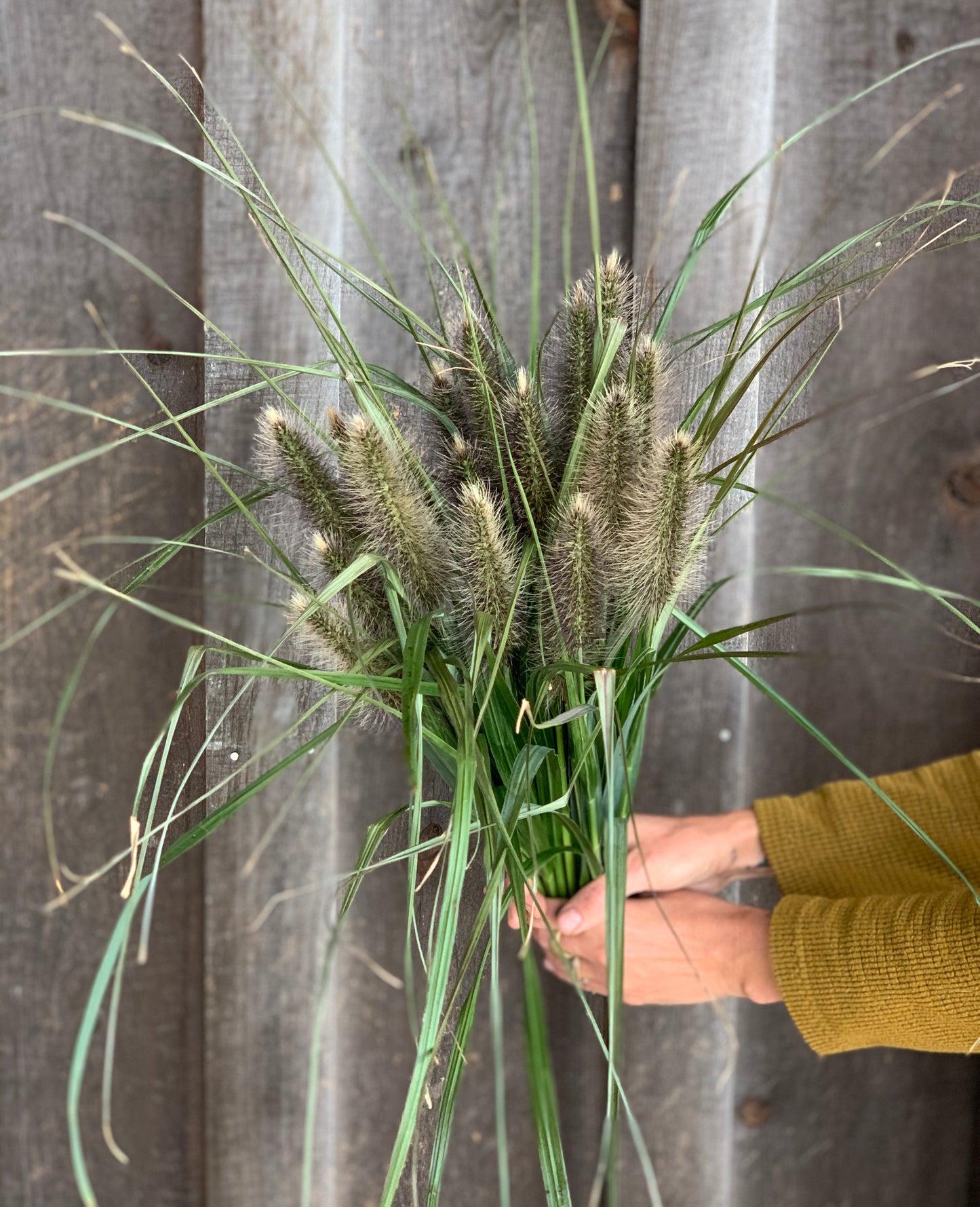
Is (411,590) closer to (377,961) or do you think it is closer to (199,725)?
(199,725)

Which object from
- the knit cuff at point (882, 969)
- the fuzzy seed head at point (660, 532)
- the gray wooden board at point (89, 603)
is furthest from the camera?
the gray wooden board at point (89, 603)

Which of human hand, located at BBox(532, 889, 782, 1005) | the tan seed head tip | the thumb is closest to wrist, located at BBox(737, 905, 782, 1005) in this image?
human hand, located at BBox(532, 889, 782, 1005)

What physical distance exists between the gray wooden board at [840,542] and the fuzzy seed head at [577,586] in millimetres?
374

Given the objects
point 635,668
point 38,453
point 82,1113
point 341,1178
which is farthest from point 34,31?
point 341,1178

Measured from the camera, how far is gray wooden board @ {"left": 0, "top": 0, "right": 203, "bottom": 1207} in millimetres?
860

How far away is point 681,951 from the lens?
70 cm

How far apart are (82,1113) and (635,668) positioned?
0.84 meters

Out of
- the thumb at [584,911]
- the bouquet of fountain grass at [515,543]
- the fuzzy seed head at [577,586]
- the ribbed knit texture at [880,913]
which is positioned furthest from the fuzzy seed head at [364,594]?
the ribbed knit texture at [880,913]

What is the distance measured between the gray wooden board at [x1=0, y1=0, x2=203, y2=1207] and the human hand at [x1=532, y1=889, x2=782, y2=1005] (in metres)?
0.46

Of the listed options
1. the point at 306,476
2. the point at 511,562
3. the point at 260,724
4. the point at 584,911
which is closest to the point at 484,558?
the point at 511,562

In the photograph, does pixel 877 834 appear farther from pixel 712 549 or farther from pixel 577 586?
pixel 577 586

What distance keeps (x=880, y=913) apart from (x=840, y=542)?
15.7 inches

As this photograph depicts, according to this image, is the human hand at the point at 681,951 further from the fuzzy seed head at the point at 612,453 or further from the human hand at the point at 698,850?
the fuzzy seed head at the point at 612,453

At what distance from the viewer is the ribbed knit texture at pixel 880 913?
0.61m
